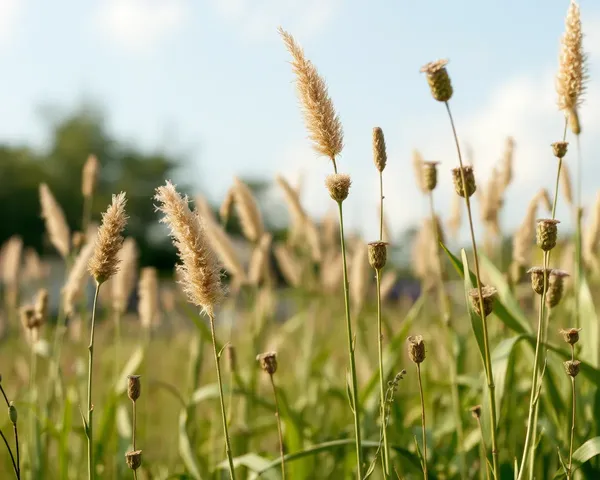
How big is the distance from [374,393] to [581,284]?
79cm

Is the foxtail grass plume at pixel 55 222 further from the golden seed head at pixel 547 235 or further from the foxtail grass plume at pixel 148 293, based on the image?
the golden seed head at pixel 547 235

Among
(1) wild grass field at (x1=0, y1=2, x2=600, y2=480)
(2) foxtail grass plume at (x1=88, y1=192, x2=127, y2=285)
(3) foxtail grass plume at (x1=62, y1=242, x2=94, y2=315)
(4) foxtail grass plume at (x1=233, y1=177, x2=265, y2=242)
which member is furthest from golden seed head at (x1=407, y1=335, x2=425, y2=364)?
(4) foxtail grass plume at (x1=233, y1=177, x2=265, y2=242)

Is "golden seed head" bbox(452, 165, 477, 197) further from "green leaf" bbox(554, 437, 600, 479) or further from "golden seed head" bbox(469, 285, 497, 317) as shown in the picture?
"green leaf" bbox(554, 437, 600, 479)

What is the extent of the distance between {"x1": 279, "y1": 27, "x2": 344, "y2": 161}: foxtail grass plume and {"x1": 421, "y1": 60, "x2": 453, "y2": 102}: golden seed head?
0.57 feet

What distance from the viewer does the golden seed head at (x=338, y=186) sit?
126 centimetres

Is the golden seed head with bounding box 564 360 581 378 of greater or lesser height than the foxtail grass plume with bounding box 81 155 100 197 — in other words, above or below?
below

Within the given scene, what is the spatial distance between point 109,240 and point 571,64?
2.96 feet

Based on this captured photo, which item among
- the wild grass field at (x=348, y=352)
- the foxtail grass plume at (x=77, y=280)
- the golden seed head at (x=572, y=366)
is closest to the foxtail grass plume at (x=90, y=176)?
the wild grass field at (x=348, y=352)

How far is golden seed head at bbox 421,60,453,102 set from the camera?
118 centimetres

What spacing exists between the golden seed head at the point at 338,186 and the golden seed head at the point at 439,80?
208 mm

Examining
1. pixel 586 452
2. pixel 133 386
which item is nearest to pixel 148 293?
pixel 133 386

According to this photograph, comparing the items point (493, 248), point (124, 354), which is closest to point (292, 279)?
point (493, 248)

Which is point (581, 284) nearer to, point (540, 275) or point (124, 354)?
point (540, 275)

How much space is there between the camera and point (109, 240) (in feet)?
3.85
